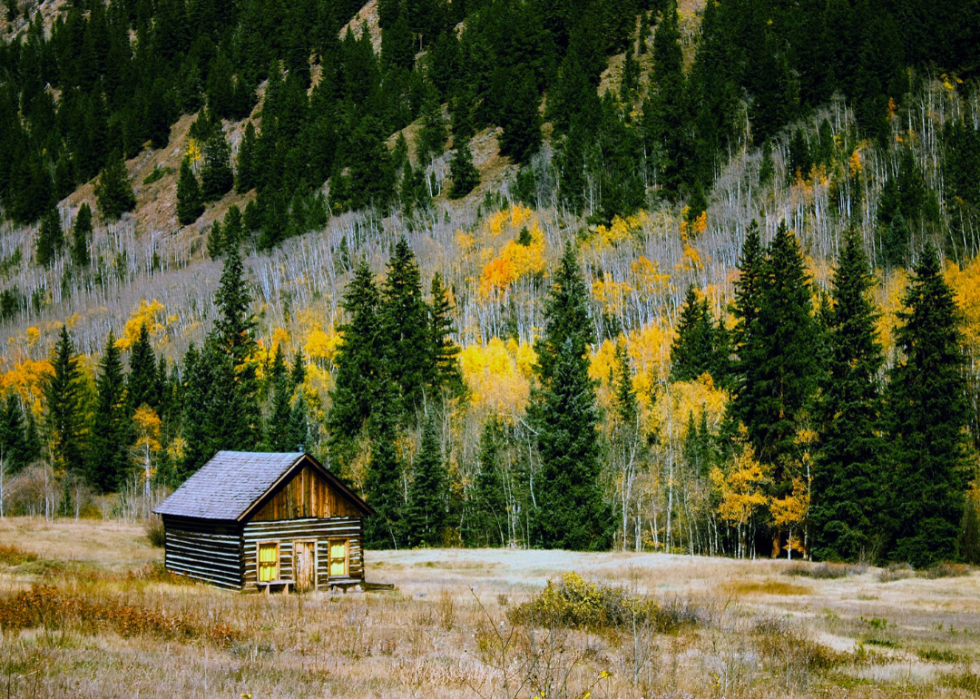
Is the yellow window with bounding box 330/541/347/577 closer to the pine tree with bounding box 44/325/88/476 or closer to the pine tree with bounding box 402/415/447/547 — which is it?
the pine tree with bounding box 402/415/447/547

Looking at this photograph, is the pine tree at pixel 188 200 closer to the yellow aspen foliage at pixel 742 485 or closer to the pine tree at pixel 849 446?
the yellow aspen foliage at pixel 742 485

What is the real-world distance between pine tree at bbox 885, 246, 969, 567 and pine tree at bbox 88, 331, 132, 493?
211ft

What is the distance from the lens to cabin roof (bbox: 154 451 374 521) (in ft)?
101

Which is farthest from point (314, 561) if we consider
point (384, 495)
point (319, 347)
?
point (319, 347)

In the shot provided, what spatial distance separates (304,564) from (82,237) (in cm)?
14244

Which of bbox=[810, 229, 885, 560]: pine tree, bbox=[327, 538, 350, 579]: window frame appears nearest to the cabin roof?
bbox=[327, 538, 350, 579]: window frame

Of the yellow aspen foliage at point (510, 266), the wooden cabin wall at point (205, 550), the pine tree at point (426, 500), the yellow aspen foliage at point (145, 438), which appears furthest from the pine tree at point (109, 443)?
the wooden cabin wall at point (205, 550)

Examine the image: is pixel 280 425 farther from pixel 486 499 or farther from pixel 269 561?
pixel 269 561

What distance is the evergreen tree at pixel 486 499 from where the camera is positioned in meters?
55.6

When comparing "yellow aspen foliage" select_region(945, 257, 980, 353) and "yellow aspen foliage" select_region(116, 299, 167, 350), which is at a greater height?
"yellow aspen foliage" select_region(116, 299, 167, 350)

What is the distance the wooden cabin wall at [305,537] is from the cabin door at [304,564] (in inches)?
6.6

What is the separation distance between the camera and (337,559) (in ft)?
106

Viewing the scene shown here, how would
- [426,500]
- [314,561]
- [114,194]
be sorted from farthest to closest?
1. [114,194]
2. [426,500]
3. [314,561]

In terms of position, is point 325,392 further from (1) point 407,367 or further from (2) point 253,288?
(2) point 253,288
